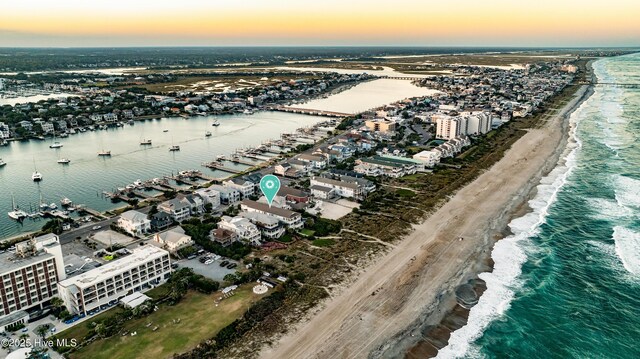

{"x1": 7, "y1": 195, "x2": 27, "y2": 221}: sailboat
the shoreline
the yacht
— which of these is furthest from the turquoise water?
the yacht

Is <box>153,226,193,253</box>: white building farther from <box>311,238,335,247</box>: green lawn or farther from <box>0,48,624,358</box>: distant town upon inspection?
<box>311,238,335,247</box>: green lawn

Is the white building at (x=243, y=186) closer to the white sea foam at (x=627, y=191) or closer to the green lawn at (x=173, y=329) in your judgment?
the green lawn at (x=173, y=329)

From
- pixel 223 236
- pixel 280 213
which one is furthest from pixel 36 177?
pixel 280 213

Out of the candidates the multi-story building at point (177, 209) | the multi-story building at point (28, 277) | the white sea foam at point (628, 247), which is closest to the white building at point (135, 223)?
the multi-story building at point (177, 209)

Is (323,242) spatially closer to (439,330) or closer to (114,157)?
(439,330)

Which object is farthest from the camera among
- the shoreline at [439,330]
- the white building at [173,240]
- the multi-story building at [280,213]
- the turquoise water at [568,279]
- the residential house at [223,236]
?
the multi-story building at [280,213]

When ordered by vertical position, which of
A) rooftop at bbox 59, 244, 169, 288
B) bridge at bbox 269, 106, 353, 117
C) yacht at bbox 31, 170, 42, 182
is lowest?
yacht at bbox 31, 170, 42, 182
